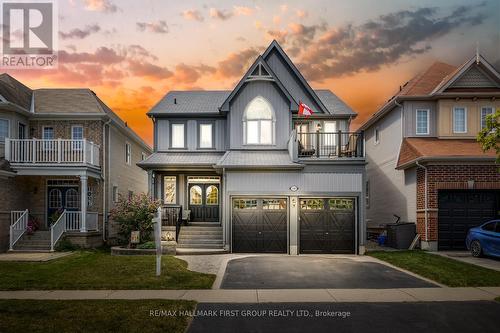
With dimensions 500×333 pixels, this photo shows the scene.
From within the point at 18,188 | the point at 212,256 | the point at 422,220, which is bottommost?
the point at 212,256

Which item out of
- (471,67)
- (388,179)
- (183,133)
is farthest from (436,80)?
(183,133)

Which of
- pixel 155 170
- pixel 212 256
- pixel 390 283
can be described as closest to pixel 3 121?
pixel 155 170

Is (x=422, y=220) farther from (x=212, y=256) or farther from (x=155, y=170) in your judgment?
(x=155, y=170)

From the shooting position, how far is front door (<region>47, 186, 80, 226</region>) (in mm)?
23422

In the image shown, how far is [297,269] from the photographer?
51.0ft

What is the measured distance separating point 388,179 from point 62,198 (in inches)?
703

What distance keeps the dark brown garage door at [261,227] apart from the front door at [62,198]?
349 inches

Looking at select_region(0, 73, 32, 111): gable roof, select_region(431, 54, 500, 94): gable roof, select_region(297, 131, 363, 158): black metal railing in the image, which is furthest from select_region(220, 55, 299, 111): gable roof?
select_region(0, 73, 32, 111): gable roof

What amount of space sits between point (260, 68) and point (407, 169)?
893 centimetres

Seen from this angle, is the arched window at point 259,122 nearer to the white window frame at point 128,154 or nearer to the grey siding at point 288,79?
the grey siding at point 288,79

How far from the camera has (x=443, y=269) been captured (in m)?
14.9

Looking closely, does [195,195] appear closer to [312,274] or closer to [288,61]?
[288,61]

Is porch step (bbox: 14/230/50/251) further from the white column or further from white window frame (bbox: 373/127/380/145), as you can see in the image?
white window frame (bbox: 373/127/380/145)

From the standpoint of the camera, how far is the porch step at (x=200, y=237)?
2077 cm
